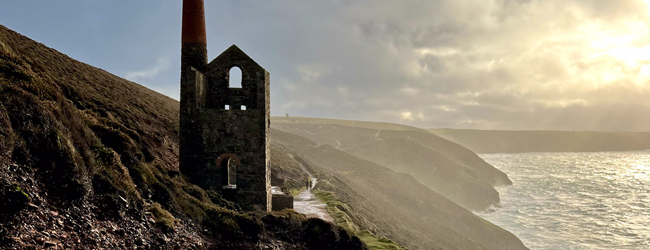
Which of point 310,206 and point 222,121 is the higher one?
point 222,121

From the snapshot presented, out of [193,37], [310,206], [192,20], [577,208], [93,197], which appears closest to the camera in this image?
[93,197]

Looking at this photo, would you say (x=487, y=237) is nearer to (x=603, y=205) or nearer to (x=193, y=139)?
(x=603, y=205)

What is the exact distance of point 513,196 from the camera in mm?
71375

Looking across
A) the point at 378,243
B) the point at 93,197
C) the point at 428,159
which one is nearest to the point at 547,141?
the point at 428,159

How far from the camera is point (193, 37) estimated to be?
20.8 meters

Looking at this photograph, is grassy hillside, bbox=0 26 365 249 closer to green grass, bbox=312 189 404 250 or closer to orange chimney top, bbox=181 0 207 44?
green grass, bbox=312 189 404 250

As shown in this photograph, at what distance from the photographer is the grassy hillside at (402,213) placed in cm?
3484

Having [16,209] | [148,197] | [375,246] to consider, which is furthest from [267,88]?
[16,209]

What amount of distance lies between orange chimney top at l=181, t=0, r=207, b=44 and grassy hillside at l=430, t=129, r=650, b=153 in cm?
14741

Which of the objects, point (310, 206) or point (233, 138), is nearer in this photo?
point (233, 138)

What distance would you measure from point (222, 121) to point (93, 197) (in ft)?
29.1

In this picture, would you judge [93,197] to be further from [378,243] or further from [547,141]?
[547,141]

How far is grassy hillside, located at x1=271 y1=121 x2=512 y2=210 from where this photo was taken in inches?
2788

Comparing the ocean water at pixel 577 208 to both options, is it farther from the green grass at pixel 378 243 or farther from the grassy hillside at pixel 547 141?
the grassy hillside at pixel 547 141
